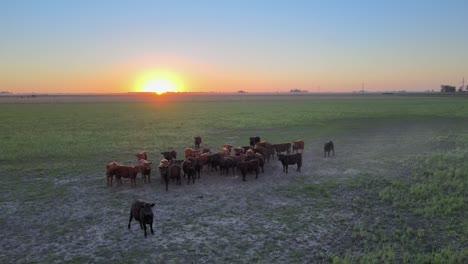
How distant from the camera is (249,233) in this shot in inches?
382

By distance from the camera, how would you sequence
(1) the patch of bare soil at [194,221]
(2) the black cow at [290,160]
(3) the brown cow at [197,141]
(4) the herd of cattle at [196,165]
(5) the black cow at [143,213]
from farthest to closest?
(3) the brown cow at [197,141]
(2) the black cow at [290,160]
(4) the herd of cattle at [196,165]
(5) the black cow at [143,213]
(1) the patch of bare soil at [194,221]

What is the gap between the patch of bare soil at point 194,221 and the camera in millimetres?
8641

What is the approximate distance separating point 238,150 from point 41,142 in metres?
16.1

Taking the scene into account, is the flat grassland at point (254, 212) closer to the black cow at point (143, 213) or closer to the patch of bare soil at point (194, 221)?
the patch of bare soil at point (194, 221)

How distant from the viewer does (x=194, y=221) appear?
34.8 ft

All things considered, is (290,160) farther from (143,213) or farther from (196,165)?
(143,213)

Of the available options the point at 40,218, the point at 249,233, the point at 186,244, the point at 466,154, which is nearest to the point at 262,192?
the point at 249,233

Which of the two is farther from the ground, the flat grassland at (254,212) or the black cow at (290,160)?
the black cow at (290,160)

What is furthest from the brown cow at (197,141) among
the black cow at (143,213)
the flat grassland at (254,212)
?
the black cow at (143,213)

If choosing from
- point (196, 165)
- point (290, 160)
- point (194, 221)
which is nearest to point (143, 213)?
point (194, 221)

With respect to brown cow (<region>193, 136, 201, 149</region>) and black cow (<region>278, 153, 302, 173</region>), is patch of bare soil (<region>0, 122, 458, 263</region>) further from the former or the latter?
brown cow (<region>193, 136, 201, 149</region>)

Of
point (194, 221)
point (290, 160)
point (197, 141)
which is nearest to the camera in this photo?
point (194, 221)

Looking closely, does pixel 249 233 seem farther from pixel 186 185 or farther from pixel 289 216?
pixel 186 185

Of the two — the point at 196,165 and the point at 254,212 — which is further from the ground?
the point at 196,165
